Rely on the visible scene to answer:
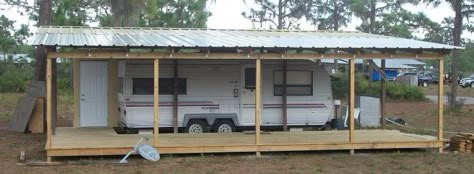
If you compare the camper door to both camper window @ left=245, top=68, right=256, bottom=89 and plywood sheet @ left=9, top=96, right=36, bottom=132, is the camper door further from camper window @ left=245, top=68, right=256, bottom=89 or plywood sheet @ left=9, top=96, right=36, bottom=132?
plywood sheet @ left=9, top=96, right=36, bottom=132

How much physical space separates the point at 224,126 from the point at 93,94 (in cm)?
333

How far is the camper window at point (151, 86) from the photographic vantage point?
14.2 metres

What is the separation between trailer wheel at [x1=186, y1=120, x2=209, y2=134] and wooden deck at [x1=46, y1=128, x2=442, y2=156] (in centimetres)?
58

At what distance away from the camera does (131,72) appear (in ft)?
46.6

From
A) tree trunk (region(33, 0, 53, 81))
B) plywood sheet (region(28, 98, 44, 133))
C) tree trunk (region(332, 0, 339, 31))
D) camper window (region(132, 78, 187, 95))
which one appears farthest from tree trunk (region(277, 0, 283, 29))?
camper window (region(132, 78, 187, 95))

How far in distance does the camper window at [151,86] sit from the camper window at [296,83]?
2218 mm

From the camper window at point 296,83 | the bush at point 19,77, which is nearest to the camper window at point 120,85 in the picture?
the camper window at point 296,83

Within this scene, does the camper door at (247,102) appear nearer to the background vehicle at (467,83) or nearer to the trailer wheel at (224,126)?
the trailer wheel at (224,126)

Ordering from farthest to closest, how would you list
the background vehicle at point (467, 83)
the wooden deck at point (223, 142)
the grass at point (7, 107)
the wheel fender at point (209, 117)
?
the background vehicle at point (467, 83), the grass at point (7, 107), the wheel fender at point (209, 117), the wooden deck at point (223, 142)

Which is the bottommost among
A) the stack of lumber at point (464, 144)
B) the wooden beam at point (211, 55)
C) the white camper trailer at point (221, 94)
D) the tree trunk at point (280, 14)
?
the stack of lumber at point (464, 144)

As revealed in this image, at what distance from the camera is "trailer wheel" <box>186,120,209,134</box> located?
47.6 ft

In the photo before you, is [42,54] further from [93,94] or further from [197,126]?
[197,126]

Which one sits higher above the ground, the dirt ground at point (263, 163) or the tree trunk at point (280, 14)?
the tree trunk at point (280, 14)

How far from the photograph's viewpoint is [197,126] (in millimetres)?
14602
